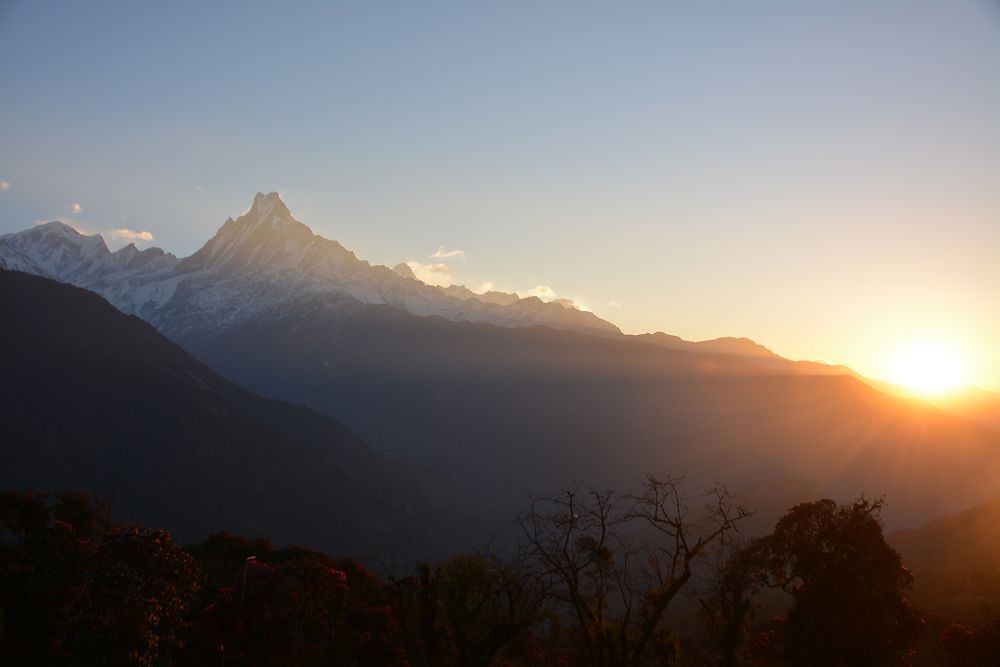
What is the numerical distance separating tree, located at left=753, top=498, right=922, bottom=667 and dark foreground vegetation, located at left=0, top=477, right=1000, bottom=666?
0.08m

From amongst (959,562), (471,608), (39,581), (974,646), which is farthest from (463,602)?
(959,562)

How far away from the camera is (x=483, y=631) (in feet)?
122

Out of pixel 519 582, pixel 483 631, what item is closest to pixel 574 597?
pixel 519 582

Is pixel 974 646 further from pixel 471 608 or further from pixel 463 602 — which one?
pixel 463 602

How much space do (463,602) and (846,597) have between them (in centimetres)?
2058

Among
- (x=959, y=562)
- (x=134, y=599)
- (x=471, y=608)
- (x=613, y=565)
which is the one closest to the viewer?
(x=134, y=599)

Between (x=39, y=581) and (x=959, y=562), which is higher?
(x=39, y=581)

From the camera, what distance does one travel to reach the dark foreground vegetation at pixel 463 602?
27328 millimetres

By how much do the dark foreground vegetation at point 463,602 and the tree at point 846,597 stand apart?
3.1 inches

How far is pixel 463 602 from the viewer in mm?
36438

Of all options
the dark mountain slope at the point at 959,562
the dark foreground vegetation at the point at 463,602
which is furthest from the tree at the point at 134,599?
the dark mountain slope at the point at 959,562

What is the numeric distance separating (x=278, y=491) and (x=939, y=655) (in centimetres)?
16742

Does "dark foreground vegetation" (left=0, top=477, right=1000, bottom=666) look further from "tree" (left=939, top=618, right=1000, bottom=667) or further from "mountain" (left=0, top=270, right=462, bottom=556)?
"mountain" (left=0, top=270, right=462, bottom=556)

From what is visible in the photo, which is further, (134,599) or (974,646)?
(974,646)
